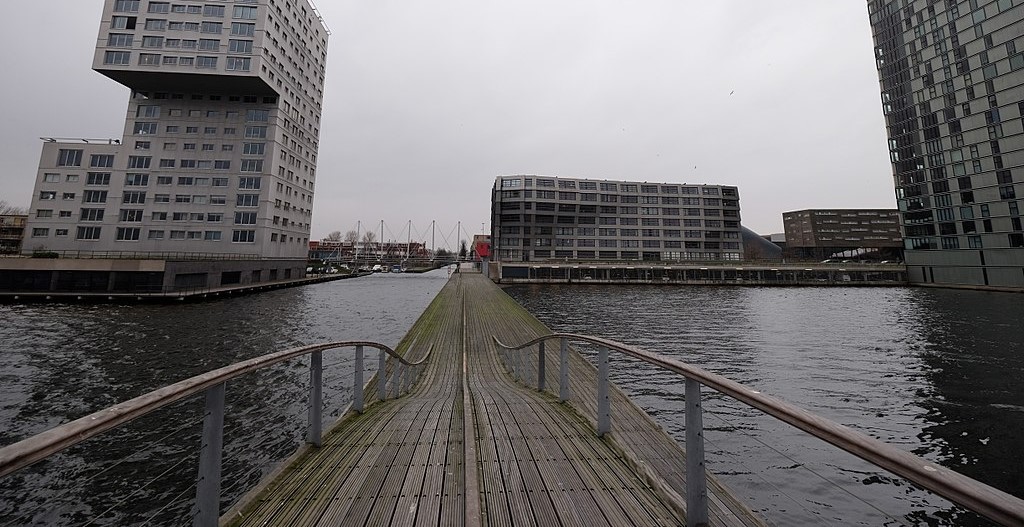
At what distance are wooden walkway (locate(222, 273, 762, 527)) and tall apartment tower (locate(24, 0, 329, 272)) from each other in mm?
54271

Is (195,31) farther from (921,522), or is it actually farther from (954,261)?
(954,261)

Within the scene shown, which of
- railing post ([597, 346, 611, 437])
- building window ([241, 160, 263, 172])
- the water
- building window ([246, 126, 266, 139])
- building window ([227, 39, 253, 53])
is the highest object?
building window ([227, 39, 253, 53])

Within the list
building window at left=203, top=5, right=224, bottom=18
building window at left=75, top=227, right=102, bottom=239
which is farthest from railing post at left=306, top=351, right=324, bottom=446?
building window at left=203, top=5, right=224, bottom=18

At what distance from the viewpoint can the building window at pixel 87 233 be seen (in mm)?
48781

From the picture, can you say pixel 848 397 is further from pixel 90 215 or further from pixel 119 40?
pixel 119 40

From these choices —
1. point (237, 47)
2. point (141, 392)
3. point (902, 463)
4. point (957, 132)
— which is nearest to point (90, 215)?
point (237, 47)

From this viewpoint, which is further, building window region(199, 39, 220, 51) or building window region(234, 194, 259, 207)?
building window region(234, 194, 259, 207)

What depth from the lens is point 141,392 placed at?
41.9 feet

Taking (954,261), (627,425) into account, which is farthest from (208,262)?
(954,261)

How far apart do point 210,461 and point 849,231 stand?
556ft

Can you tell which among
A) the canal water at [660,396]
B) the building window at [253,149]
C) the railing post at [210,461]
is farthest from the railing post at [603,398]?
the building window at [253,149]

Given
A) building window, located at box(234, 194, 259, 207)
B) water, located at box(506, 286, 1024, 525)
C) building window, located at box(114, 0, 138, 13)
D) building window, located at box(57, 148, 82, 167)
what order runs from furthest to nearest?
1. building window, located at box(234, 194, 259, 207)
2. building window, located at box(114, 0, 138, 13)
3. building window, located at box(57, 148, 82, 167)
4. water, located at box(506, 286, 1024, 525)

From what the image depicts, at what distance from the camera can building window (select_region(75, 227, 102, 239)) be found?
48.8 metres

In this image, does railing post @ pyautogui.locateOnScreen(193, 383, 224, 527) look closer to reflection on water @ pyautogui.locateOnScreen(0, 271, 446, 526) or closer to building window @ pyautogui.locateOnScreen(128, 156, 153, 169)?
reflection on water @ pyautogui.locateOnScreen(0, 271, 446, 526)
